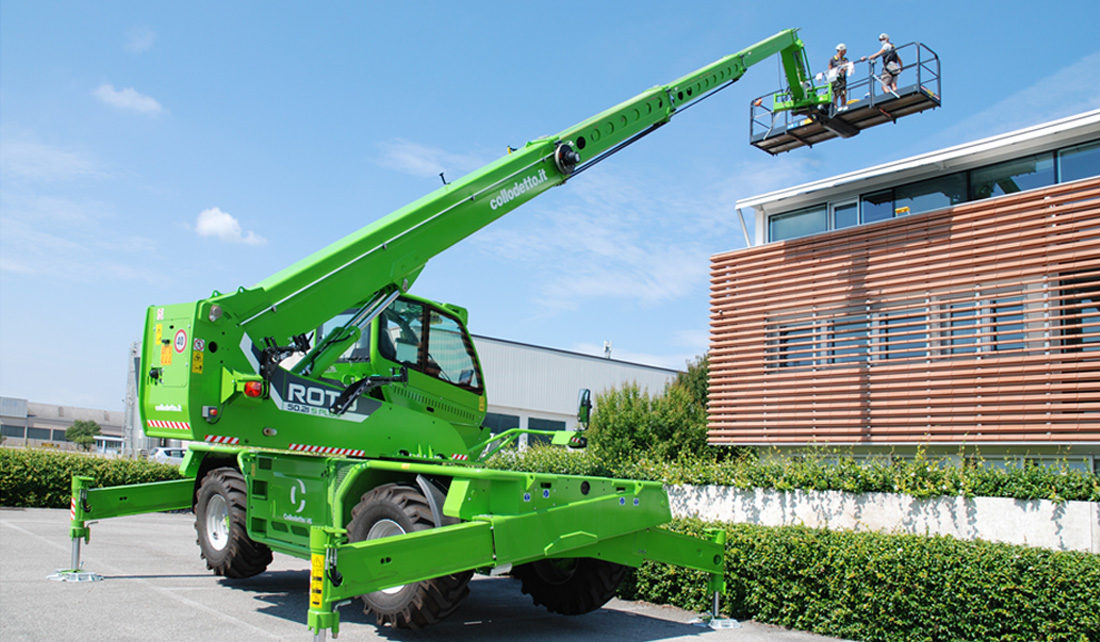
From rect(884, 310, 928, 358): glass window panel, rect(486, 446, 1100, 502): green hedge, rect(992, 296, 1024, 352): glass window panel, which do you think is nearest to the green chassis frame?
rect(486, 446, 1100, 502): green hedge

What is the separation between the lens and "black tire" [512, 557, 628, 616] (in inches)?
324

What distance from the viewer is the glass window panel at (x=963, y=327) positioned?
42.5ft

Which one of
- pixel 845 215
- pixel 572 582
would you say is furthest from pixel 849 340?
pixel 572 582

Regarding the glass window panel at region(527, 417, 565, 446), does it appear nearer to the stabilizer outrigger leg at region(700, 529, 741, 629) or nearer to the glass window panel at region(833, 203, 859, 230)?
the glass window panel at region(833, 203, 859, 230)

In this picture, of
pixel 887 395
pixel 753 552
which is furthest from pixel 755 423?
pixel 753 552

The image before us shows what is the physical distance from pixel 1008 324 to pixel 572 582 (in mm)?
8258

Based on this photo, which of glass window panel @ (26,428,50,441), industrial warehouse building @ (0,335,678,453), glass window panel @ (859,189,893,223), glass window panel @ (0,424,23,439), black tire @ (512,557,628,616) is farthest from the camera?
glass window panel @ (26,428,50,441)

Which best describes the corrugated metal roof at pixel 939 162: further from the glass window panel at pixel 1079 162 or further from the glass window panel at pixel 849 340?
the glass window panel at pixel 849 340

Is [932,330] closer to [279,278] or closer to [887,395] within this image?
[887,395]

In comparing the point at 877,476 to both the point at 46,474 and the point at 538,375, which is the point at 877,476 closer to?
the point at 46,474

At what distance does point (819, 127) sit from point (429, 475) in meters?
10.0

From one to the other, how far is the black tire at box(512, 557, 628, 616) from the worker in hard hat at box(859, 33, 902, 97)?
9.07 metres

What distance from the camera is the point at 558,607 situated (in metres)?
8.42

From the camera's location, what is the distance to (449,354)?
9344mm
